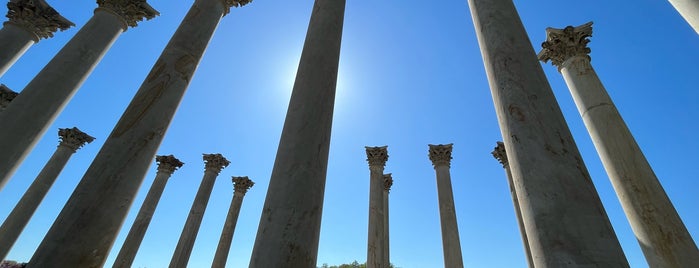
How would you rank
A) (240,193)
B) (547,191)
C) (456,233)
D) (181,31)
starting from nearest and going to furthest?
(547,191), (181,31), (456,233), (240,193)

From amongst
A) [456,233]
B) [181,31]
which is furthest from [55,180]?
[456,233]

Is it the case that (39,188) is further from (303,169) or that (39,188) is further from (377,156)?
(303,169)

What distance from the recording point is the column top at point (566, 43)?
21.8 metres

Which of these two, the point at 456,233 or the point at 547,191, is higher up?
the point at 456,233

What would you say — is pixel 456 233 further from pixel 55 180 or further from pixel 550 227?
pixel 55 180

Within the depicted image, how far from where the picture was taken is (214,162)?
45750mm

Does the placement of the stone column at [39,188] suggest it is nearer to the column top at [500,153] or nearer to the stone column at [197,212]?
the stone column at [197,212]

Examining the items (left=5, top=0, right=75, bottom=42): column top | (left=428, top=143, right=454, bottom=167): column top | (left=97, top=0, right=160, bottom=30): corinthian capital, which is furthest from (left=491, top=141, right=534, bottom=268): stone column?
(left=5, top=0, right=75, bottom=42): column top

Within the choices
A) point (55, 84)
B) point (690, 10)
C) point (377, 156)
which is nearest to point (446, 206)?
point (377, 156)

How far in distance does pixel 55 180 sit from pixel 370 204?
3534 centimetres

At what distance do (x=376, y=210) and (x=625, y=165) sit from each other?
1032 inches

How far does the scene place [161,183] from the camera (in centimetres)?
4241

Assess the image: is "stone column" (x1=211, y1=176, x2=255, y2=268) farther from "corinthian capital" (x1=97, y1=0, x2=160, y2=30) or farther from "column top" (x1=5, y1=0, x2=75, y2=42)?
"corinthian capital" (x1=97, y1=0, x2=160, y2=30)

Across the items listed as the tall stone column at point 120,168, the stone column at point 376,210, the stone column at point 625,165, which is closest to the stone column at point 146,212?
the stone column at point 376,210
